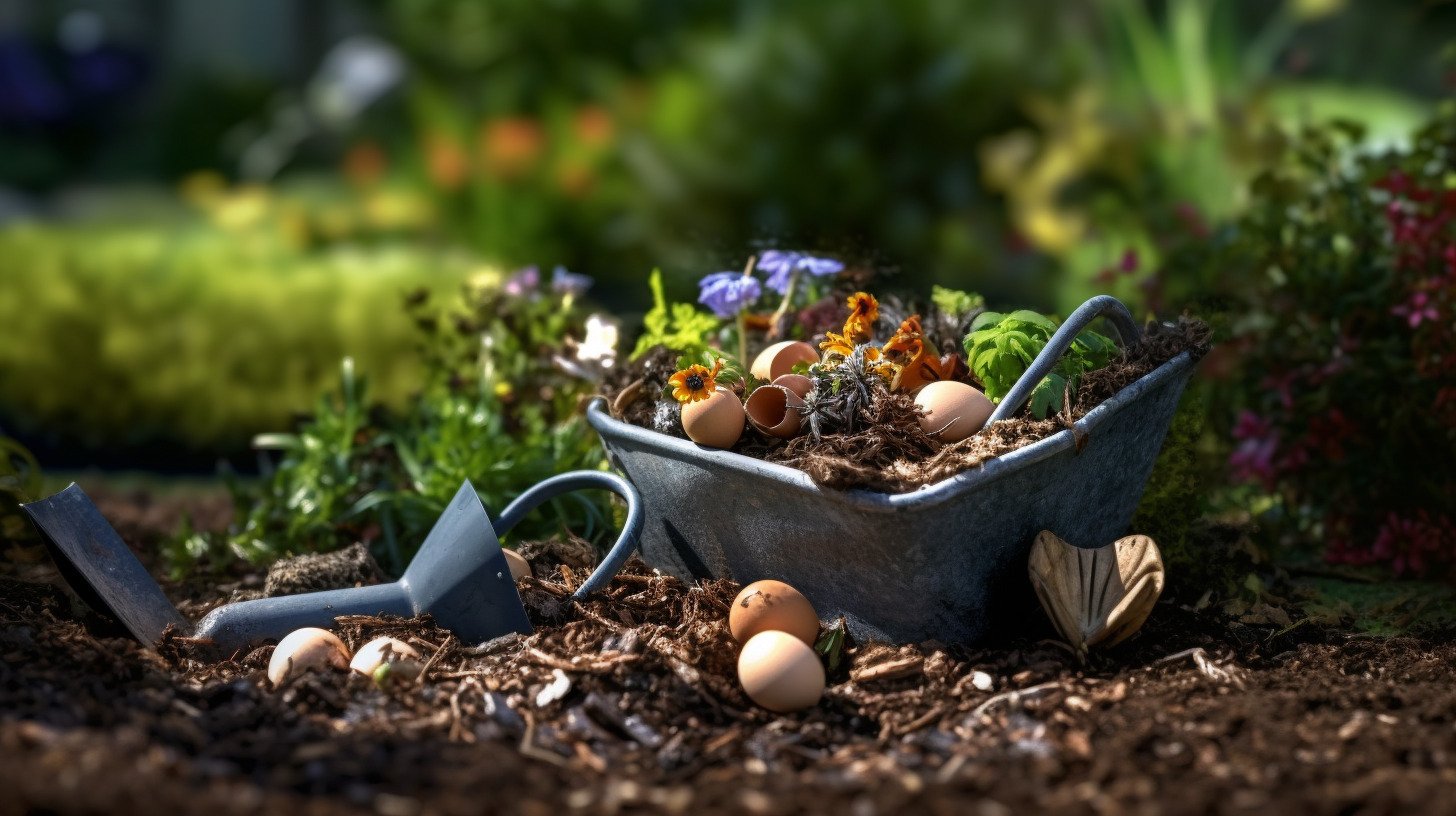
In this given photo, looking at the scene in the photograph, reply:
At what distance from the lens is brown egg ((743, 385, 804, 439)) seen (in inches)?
104

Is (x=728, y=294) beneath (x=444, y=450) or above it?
above

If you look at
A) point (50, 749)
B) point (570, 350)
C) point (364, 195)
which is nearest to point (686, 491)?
point (570, 350)

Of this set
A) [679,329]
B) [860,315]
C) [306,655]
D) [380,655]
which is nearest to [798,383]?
[860,315]

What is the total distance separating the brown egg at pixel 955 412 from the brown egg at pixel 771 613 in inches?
17.1

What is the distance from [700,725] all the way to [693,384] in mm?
685

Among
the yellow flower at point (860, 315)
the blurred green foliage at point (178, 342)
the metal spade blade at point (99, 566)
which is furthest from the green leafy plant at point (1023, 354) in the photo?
the blurred green foliage at point (178, 342)

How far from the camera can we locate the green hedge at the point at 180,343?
538cm

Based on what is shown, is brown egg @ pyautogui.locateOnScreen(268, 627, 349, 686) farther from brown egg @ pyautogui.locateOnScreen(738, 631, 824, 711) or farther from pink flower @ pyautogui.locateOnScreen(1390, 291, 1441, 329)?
pink flower @ pyautogui.locateOnScreen(1390, 291, 1441, 329)

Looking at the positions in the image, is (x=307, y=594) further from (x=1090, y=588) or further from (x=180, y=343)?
(x=180, y=343)

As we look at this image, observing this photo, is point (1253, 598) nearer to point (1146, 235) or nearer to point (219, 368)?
point (1146, 235)

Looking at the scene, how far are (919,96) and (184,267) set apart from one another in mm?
3573

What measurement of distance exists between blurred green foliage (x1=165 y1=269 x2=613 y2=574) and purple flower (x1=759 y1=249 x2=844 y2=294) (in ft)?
2.00

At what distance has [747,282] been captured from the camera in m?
2.98

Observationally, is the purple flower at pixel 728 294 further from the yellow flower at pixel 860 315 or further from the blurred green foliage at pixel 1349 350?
the blurred green foliage at pixel 1349 350
